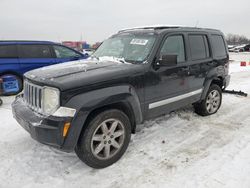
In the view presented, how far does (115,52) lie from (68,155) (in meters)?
1.97

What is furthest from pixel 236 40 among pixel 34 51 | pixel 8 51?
pixel 8 51

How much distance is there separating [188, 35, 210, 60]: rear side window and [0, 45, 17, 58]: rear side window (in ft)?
19.1

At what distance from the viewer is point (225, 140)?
13.1 feet

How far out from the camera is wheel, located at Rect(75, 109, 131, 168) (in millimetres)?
2959

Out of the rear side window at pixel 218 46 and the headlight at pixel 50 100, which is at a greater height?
the rear side window at pixel 218 46

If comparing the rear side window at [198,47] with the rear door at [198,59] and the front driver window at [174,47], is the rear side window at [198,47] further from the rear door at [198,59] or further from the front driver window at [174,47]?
the front driver window at [174,47]

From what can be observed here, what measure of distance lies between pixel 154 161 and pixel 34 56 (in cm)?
619

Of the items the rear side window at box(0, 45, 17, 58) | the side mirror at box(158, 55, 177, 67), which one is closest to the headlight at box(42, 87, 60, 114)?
the side mirror at box(158, 55, 177, 67)

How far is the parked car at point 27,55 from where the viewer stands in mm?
7355

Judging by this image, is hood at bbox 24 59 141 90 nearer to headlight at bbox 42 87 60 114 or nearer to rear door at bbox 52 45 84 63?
headlight at bbox 42 87 60 114

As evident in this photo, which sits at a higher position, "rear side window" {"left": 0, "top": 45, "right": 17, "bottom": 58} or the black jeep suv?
"rear side window" {"left": 0, "top": 45, "right": 17, "bottom": 58}

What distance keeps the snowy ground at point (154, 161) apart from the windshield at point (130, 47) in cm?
144

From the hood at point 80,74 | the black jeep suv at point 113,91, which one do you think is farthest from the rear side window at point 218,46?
the hood at point 80,74

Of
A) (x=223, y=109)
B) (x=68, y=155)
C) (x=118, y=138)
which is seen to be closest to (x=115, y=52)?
(x=118, y=138)
